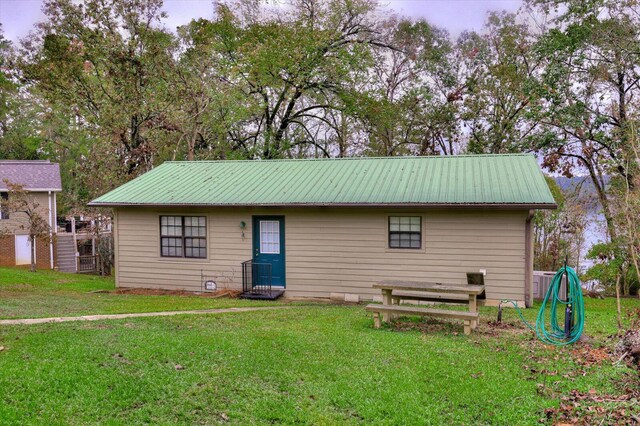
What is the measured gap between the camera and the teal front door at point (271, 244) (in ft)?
40.6

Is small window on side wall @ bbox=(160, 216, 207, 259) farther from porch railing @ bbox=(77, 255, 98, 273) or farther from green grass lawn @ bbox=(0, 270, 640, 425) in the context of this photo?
porch railing @ bbox=(77, 255, 98, 273)

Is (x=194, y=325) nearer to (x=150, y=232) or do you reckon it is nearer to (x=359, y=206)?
(x=359, y=206)

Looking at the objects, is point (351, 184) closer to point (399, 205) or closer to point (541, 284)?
point (399, 205)

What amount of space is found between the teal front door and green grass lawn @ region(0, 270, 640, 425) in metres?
4.50

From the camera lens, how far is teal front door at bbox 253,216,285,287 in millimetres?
12367

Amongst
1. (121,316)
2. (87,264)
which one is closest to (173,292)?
(121,316)

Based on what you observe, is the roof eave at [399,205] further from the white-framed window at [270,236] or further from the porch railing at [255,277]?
the porch railing at [255,277]

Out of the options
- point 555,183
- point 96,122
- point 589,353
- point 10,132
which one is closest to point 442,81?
point 555,183

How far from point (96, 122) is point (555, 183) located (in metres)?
19.4

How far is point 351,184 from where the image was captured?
12305 mm

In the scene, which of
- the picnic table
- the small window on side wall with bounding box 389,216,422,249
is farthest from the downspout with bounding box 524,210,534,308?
the picnic table

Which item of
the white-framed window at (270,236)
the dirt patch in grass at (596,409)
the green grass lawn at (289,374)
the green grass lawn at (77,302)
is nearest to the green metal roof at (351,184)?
the white-framed window at (270,236)

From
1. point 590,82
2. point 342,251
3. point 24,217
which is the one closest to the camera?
point 342,251

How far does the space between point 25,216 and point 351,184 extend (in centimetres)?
2237
